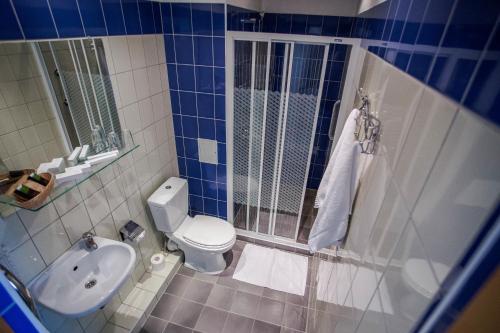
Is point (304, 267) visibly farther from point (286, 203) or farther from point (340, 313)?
point (340, 313)

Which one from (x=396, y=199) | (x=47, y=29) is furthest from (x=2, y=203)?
(x=396, y=199)

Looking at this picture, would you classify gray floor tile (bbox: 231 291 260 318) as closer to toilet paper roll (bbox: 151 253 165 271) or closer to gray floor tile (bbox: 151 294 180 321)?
gray floor tile (bbox: 151 294 180 321)

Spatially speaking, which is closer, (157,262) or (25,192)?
(25,192)

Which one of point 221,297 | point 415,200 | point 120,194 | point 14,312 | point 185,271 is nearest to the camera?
point 14,312

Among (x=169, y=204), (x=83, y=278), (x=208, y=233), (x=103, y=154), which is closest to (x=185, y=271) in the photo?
(x=208, y=233)

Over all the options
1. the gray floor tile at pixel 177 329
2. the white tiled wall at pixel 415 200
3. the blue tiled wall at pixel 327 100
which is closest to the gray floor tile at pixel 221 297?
the gray floor tile at pixel 177 329

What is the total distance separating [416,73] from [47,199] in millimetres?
1459

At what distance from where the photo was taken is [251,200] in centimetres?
255

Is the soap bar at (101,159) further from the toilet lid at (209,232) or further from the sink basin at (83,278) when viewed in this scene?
the toilet lid at (209,232)

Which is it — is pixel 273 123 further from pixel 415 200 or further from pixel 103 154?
pixel 415 200

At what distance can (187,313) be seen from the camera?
2070 mm

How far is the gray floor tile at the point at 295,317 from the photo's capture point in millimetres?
1993

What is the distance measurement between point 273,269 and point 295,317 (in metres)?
0.47

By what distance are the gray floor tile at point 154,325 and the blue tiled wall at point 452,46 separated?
229cm
